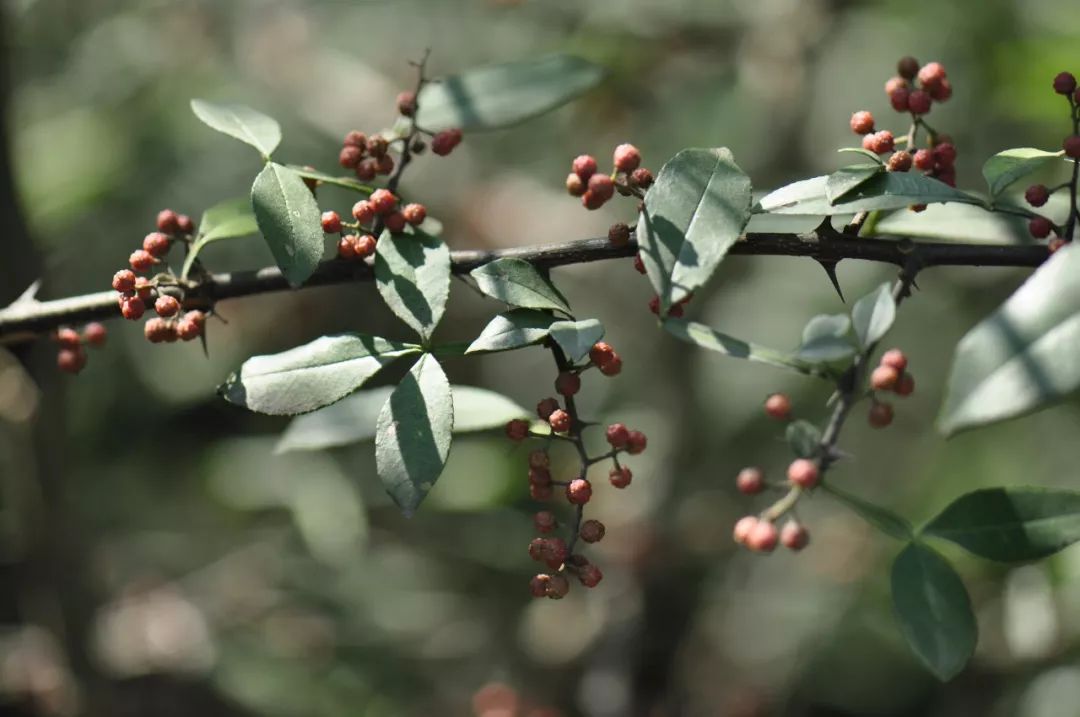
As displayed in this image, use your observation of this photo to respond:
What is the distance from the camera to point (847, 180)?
2.82 feet

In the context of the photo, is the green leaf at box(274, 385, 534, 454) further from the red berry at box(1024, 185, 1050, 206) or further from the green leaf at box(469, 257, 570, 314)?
the red berry at box(1024, 185, 1050, 206)

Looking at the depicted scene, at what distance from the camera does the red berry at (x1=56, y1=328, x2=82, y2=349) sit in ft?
3.75

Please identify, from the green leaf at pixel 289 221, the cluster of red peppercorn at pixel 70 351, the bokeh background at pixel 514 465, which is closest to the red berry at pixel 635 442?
the green leaf at pixel 289 221

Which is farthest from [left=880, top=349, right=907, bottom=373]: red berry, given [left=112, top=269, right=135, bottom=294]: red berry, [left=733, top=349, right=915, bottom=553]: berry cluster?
[left=112, top=269, right=135, bottom=294]: red berry

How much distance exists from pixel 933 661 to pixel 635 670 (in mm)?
1656

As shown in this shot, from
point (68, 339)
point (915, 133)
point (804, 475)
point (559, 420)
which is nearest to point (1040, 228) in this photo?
point (915, 133)

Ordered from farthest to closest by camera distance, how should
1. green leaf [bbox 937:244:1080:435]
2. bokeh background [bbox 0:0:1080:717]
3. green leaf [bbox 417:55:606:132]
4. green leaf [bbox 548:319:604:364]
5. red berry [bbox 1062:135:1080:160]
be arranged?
bokeh background [bbox 0:0:1080:717]
green leaf [bbox 417:55:606:132]
red berry [bbox 1062:135:1080:160]
green leaf [bbox 548:319:604:364]
green leaf [bbox 937:244:1080:435]

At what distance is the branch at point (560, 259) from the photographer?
2.92 feet

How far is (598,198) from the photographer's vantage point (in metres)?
0.99

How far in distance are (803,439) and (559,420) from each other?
0.64 feet

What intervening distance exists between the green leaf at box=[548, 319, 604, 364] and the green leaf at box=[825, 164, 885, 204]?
0.21 meters

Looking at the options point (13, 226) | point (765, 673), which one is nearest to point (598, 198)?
point (13, 226)

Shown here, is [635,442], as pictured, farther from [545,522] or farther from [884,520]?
[884,520]

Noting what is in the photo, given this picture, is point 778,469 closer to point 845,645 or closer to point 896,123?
point 845,645
